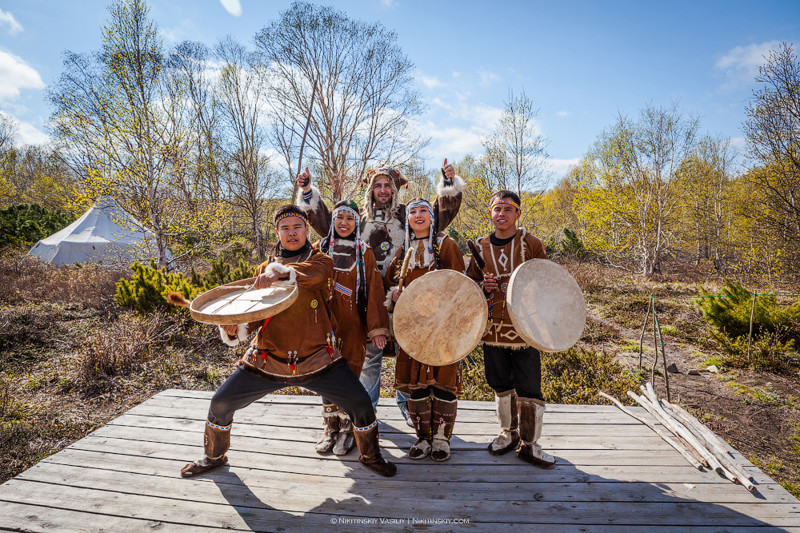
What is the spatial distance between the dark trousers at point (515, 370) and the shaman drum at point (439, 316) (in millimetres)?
474

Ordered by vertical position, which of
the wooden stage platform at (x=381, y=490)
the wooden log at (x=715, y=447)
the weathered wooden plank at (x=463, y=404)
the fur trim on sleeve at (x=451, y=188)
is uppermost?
the fur trim on sleeve at (x=451, y=188)

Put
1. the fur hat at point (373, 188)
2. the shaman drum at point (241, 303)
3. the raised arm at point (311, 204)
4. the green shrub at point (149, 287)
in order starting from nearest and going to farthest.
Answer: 1. the shaman drum at point (241, 303)
2. the raised arm at point (311, 204)
3. the fur hat at point (373, 188)
4. the green shrub at point (149, 287)

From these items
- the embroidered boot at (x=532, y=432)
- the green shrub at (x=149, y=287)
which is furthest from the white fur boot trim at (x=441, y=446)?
the green shrub at (x=149, y=287)

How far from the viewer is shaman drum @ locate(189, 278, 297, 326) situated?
193cm

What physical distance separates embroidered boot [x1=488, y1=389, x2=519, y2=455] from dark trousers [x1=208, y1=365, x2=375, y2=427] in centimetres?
105

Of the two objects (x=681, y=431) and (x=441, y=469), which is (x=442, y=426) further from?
(x=681, y=431)

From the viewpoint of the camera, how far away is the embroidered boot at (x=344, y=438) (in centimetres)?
280

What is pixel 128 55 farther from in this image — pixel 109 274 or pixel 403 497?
pixel 403 497

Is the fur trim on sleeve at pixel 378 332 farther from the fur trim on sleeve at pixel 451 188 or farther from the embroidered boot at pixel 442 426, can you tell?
the fur trim on sleeve at pixel 451 188

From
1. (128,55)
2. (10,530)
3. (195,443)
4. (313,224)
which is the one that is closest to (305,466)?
(195,443)

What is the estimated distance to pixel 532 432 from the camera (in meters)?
2.66

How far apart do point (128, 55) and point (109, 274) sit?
5.73 metres

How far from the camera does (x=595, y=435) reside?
3.12 meters

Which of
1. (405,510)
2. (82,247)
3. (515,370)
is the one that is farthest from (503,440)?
(82,247)
